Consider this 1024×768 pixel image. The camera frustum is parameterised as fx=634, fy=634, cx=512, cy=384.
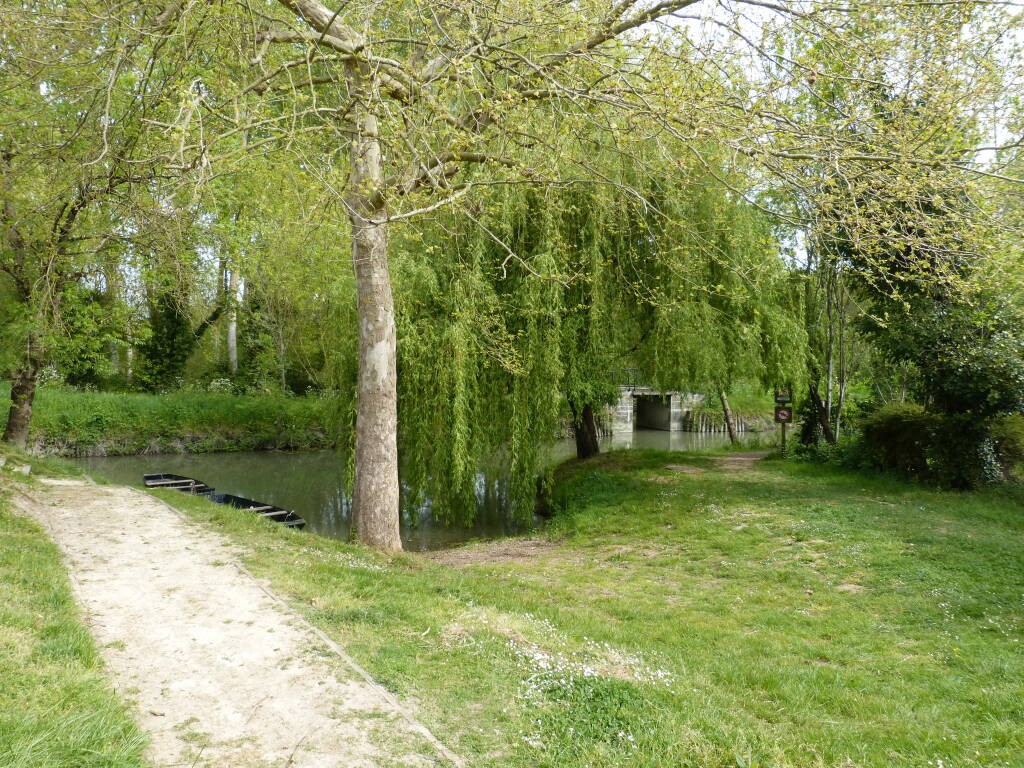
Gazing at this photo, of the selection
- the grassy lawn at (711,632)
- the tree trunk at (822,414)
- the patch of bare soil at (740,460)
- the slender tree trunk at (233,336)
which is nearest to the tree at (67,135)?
the grassy lawn at (711,632)

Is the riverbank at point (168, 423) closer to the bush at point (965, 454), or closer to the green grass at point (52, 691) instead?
the bush at point (965, 454)

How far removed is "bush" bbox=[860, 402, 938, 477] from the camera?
11.8 metres

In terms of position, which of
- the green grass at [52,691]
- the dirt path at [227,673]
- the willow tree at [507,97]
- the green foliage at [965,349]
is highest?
the willow tree at [507,97]

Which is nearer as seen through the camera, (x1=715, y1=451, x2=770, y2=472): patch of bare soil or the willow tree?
the willow tree

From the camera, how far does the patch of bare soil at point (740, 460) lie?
46.9ft

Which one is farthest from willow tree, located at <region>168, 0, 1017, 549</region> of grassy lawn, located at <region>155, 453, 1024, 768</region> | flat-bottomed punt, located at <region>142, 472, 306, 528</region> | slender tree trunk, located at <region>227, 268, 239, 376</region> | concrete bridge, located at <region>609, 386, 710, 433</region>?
concrete bridge, located at <region>609, 386, 710, 433</region>

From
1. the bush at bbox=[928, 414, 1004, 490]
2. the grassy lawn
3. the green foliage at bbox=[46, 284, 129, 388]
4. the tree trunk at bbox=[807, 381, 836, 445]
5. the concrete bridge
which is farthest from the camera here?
the concrete bridge

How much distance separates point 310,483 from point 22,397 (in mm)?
7201

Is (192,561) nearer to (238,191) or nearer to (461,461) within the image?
(461,461)

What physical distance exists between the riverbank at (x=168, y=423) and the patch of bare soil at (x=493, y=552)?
11621 mm

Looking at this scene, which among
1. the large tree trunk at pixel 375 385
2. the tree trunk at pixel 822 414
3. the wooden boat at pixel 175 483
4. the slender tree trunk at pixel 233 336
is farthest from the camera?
the slender tree trunk at pixel 233 336

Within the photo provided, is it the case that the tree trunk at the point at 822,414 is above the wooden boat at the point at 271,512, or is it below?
above

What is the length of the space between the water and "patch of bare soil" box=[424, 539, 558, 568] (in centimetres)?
93

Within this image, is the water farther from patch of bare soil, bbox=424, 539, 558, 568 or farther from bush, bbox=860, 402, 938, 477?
bush, bbox=860, 402, 938, 477
